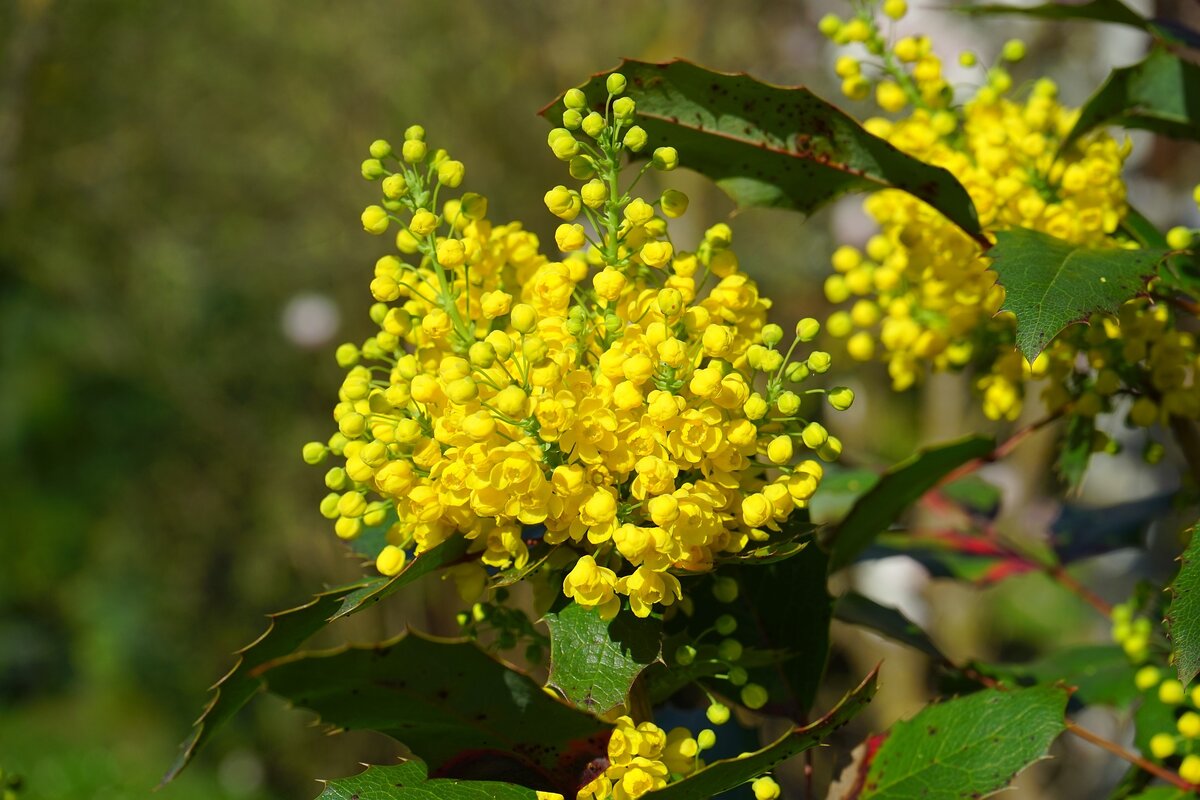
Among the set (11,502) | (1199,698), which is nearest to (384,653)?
(1199,698)

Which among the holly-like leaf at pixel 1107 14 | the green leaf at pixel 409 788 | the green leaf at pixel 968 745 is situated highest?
the holly-like leaf at pixel 1107 14

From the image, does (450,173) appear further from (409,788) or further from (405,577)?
(409,788)

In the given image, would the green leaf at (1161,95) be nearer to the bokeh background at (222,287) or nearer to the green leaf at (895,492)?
the green leaf at (895,492)

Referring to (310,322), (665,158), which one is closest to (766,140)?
(665,158)

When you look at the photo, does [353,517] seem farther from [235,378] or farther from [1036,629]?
[235,378]

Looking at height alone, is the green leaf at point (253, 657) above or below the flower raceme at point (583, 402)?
below

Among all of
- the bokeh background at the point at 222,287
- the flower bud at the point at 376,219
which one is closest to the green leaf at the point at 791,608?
the flower bud at the point at 376,219

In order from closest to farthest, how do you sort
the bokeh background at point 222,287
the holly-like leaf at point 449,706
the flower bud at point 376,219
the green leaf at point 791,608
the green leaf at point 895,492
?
1. the holly-like leaf at point 449,706
2. the flower bud at point 376,219
3. the green leaf at point 791,608
4. the green leaf at point 895,492
5. the bokeh background at point 222,287
